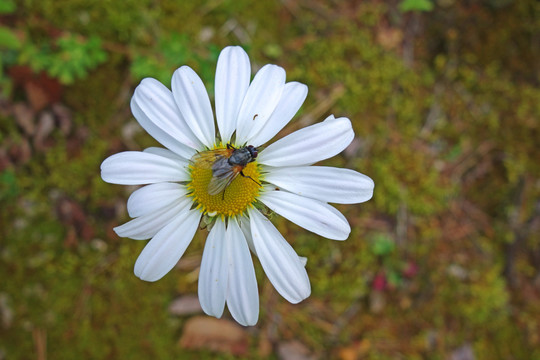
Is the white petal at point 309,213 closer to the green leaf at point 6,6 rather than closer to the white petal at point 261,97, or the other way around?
the white petal at point 261,97

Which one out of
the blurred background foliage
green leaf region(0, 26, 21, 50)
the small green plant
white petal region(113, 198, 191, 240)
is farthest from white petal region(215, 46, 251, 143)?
green leaf region(0, 26, 21, 50)

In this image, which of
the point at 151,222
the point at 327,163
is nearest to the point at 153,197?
the point at 151,222

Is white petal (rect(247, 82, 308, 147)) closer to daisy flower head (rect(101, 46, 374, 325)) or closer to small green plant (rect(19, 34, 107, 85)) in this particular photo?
daisy flower head (rect(101, 46, 374, 325))

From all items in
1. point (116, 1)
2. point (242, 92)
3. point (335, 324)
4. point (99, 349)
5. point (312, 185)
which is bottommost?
point (335, 324)

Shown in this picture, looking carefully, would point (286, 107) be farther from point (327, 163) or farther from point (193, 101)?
point (327, 163)

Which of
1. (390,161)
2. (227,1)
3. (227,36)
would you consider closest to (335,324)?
(390,161)

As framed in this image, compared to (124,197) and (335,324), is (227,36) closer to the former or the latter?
(124,197)
